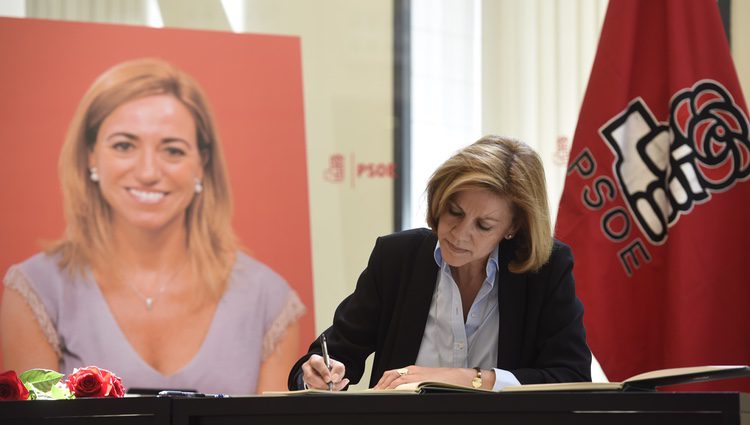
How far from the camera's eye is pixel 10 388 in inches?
65.4

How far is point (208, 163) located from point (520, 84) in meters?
1.45

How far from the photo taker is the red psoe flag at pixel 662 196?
3.25 metres

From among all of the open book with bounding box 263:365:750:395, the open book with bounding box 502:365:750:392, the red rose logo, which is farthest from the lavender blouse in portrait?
the open book with bounding box 502:365:750:392

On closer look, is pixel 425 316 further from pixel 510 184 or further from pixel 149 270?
pixel 149 270

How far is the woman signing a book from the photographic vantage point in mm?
2125

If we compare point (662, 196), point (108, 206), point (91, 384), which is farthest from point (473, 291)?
point (108, 206)

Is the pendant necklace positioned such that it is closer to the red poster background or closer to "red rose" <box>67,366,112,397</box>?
the red poster background

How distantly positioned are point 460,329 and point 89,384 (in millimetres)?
894

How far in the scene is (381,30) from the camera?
4238mm

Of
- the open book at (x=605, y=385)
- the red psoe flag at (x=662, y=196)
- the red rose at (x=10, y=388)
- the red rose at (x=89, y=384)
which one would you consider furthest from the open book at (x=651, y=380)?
the red psoe flag at (x=662, y=196)

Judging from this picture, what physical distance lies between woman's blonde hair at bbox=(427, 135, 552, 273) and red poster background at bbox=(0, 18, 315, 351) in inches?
77.3

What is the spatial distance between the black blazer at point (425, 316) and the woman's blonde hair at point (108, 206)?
5.90 ft

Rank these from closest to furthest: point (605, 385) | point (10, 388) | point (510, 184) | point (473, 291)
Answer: point (605, 385)
point (10, 388)
point (510, 184)
point (473, 291)

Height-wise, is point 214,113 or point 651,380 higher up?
point 214,113
